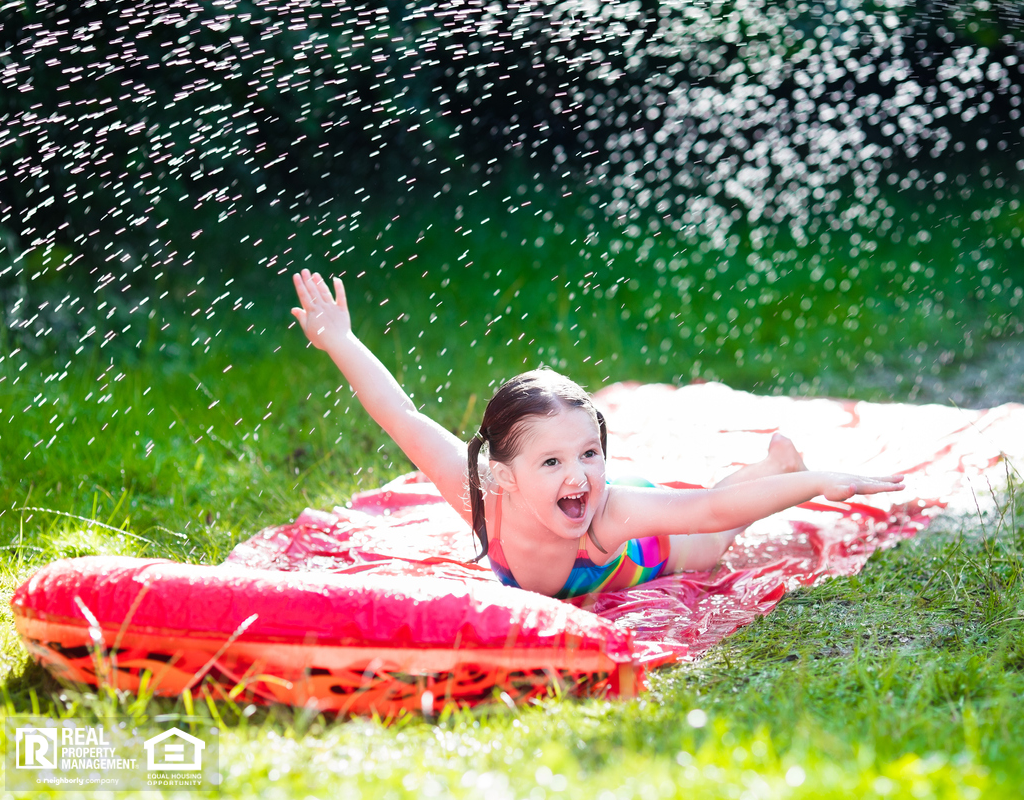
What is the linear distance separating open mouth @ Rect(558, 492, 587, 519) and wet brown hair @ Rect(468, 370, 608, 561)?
0.51 ft

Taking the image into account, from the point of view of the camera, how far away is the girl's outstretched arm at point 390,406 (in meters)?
3.14

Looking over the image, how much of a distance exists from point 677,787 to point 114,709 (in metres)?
1.18

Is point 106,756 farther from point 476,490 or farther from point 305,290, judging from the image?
point 305,290

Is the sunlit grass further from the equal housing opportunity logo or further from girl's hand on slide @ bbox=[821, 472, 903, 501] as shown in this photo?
girl's hand on slide @ bbox=[821, 472, 903, 501]

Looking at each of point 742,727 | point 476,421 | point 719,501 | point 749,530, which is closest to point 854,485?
point 719,501

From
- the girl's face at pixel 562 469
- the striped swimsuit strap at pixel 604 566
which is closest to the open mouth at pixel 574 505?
the girl's face at pixel 562 469

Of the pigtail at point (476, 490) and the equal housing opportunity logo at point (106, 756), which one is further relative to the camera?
the pigtail at point (476, 490)

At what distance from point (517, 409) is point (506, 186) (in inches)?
210

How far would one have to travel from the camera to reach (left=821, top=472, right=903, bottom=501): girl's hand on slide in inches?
98.3

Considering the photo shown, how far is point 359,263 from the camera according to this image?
700 centimetres

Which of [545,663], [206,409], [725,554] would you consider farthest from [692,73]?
[545,663]

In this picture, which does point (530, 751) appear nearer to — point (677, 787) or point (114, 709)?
point (677, 787)

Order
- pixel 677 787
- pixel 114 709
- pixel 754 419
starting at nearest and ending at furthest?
pixel 677 787
pixel 114 709
pixel 754 419

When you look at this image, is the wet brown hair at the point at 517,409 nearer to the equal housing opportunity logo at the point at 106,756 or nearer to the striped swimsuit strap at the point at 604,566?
the striped swimsuit strap at the point at 604,566
